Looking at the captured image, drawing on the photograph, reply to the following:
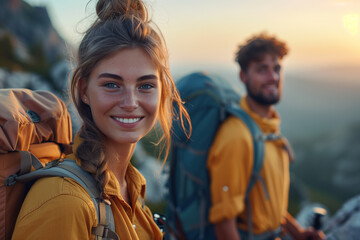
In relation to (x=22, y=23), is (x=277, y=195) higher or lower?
lower

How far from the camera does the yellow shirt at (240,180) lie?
3.94 m

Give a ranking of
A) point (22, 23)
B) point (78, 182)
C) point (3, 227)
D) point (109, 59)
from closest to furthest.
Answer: point (3, 227) → point (78, 182) → point (109, 59) → point (22, 23)

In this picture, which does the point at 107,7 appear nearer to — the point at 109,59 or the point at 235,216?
the point at 109,59

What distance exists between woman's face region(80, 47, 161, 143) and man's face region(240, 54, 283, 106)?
2.97 m

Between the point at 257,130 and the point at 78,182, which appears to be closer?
the point at 78,182

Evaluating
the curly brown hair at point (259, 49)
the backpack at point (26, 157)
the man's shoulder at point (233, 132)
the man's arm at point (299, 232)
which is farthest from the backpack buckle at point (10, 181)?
the man's arm at point (299, 232)

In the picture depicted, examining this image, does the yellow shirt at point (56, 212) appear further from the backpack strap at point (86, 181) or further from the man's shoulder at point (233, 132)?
the man's shoulder at point (233, 132)

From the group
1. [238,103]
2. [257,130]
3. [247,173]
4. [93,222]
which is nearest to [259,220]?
[247,173]

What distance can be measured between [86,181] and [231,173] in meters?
2.56

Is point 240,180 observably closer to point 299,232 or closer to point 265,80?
point 299,232

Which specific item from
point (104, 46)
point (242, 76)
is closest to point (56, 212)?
point (104, 46)

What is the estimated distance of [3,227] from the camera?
4.83ft

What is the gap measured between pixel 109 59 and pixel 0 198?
2.92ft

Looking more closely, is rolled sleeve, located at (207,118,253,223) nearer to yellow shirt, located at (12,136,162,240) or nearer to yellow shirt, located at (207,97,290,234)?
yellow shirt, located at (207,97,290,234)
